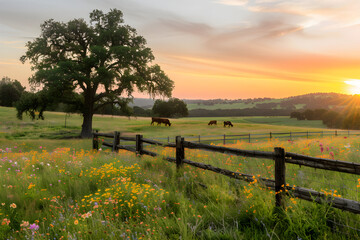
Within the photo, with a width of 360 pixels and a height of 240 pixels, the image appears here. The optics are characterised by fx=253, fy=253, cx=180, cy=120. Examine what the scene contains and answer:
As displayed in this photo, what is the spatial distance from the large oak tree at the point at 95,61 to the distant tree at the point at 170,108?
4992cm

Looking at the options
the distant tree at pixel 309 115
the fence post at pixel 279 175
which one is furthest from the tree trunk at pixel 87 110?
the distant tree at pixel 309 115

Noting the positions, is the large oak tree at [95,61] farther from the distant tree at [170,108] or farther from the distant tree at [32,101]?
the distant tree at [170,108]

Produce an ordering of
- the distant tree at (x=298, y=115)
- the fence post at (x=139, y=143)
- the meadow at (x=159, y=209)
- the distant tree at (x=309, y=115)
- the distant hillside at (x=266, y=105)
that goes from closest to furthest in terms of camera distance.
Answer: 1. the meadow at (x=159, y=209)
2. the fence post at (x=139, y=143)
3. the distant tree at (x=309, y=115)
4. the distant tree at (x=298, y=115)
5. the distant hillside at (x=266, y=105)

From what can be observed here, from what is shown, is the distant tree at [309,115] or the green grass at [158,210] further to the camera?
the distant tree at [309,115]

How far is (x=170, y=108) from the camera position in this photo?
8119 cm

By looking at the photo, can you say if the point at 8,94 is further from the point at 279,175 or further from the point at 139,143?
the point at 279,175

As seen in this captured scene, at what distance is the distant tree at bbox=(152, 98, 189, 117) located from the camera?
267 ft

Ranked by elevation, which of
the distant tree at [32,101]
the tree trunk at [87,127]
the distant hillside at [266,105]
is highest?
the distant hillside at [266,105]

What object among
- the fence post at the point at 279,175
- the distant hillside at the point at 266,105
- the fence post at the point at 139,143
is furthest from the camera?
the distant hillside at the point at 266,105

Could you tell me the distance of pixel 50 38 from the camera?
95.0 ft

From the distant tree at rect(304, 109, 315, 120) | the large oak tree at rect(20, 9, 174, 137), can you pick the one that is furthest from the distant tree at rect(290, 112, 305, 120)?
the large oak tree at rect(20, 9, 174, 137)

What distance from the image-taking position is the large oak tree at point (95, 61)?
27.1 m

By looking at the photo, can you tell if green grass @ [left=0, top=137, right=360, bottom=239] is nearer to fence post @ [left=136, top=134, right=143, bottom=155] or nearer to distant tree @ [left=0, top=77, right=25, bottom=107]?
fence post @ [left=136, top=134, right=143, bottom=155]

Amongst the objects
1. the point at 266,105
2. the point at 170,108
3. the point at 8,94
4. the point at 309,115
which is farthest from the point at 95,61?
Result: the point at 266,105
